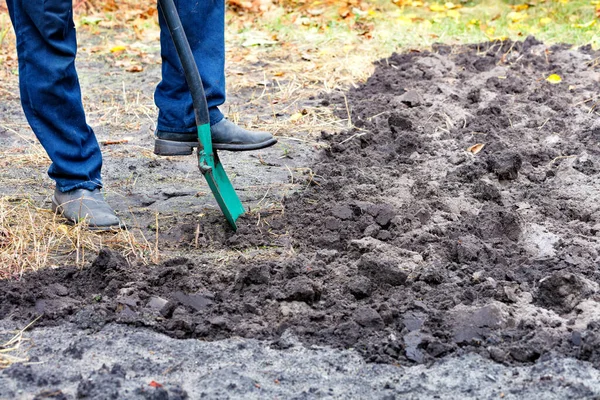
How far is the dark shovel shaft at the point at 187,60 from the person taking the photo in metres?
2.79

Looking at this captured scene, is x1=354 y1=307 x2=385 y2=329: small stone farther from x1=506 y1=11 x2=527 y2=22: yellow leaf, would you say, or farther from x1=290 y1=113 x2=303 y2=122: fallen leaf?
x1=506 y1=11 x2=527 y2=22: yellow leaf

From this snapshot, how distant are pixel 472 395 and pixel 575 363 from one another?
30 cm

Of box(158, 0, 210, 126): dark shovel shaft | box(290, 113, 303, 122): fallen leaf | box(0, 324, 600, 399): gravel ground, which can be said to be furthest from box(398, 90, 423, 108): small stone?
box(0, 324, 600, 399): gravel ground

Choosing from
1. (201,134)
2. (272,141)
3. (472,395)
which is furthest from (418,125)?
(472,395)

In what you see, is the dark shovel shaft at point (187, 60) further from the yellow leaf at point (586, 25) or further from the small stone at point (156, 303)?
the yellow leaf at point (586, 25)

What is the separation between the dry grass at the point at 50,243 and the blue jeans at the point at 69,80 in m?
0.19

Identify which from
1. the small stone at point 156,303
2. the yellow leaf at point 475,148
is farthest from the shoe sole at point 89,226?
the yellow leaf at point 475,148

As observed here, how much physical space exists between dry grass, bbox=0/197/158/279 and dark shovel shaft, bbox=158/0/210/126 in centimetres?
52

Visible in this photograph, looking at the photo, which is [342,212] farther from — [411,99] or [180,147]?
[411,99]

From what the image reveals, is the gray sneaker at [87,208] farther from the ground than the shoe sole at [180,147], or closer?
closer

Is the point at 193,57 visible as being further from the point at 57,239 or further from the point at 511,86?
the point at 511,86

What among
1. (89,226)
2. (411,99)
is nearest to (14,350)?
(89,226)

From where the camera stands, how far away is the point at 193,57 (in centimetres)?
296

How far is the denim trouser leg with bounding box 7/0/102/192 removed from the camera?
2.79 m
